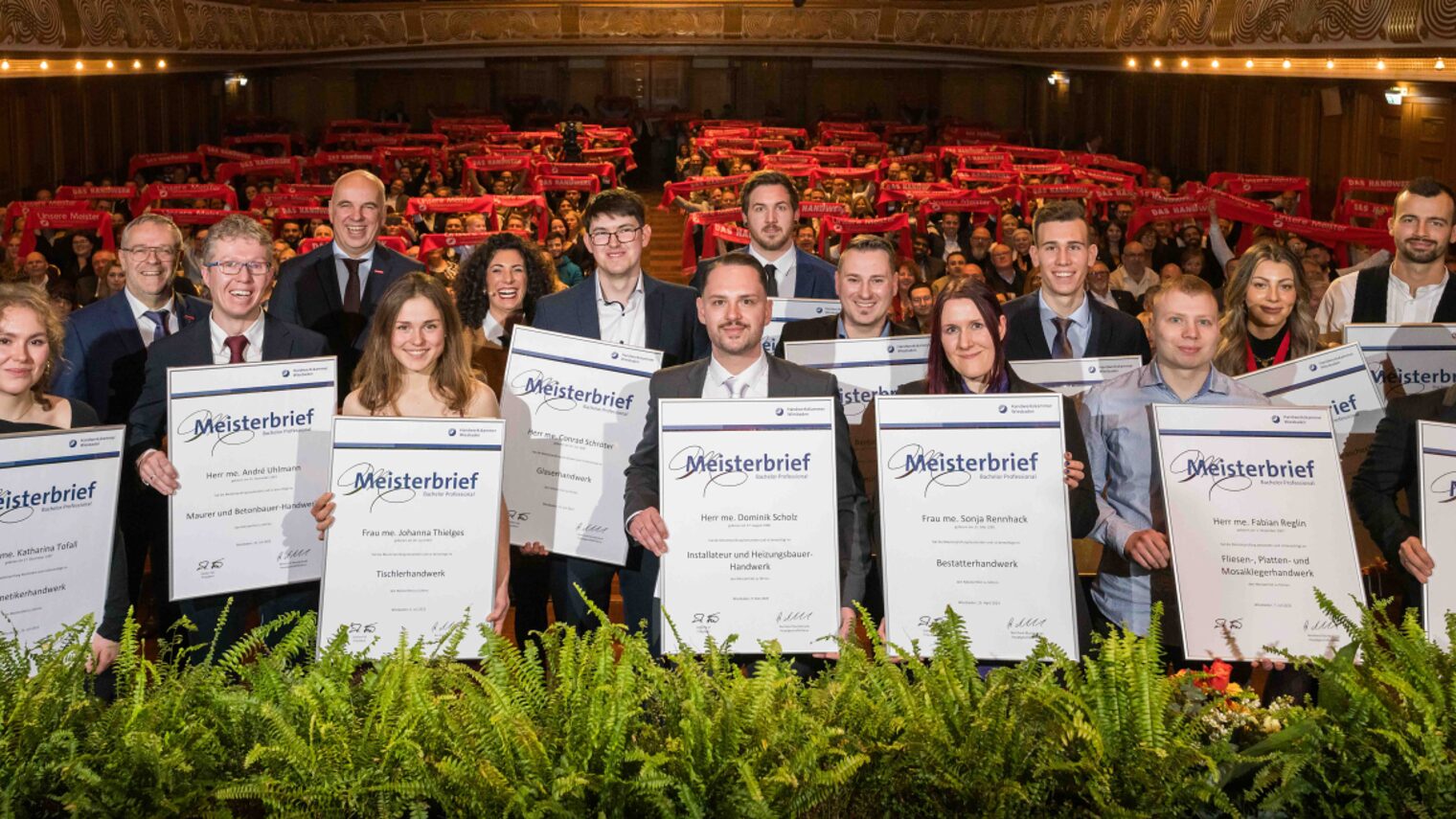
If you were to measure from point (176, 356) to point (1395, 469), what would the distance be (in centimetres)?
325

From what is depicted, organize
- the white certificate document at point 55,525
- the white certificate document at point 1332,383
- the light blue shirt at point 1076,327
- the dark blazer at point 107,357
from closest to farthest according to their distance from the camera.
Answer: the white certificate document at point 55,525, the white certificate document at point 1332,383, the dark blazer at point 107,357, the light blue shirt at point 1076,327

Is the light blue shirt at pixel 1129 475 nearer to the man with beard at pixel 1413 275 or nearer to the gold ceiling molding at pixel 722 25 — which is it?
the man with beard at pixel 1413 275

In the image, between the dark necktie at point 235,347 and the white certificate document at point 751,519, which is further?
the dark necktie at point 235,347

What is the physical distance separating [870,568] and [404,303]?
1390 mm

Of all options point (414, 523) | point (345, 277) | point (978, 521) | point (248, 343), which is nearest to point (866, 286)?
point (978, 521)

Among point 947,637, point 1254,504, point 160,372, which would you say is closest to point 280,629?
point 160,372

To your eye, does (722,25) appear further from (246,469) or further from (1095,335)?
(246,469)

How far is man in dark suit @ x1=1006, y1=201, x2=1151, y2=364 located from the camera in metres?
4.34

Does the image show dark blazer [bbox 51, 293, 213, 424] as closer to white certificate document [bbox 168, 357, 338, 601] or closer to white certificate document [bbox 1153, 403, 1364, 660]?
white certificate document [bbox 168, 357, 338, 601]

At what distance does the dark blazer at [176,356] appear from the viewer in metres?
3.70

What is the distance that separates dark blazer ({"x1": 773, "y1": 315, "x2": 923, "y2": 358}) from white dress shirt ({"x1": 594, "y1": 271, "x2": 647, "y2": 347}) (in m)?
0.46

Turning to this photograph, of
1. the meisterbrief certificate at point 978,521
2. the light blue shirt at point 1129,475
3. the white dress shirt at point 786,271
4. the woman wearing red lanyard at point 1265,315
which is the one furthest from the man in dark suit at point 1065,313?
the meisterbrief certificate at point 978,521

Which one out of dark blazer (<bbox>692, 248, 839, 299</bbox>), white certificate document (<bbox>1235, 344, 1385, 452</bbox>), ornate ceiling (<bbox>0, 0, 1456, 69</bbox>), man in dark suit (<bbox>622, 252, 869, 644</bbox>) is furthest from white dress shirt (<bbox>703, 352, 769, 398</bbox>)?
ornate ceiling (<bbox>0, 0, 1456, 69</bbox>)

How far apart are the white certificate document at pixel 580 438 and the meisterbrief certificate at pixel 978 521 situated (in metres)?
0.91
